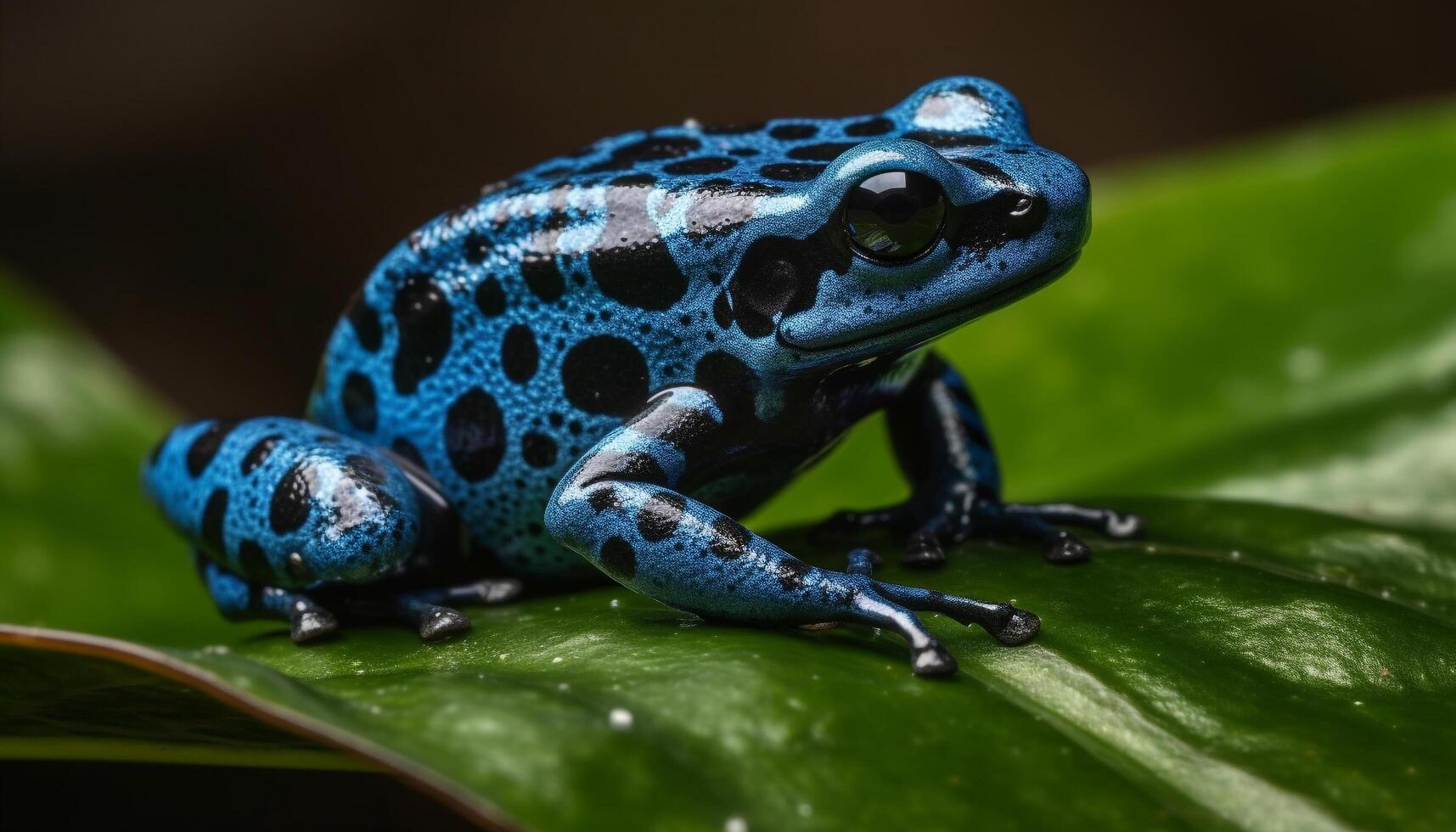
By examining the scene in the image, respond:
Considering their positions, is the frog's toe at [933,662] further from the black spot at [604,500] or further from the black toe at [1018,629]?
the black spot at [604,500]

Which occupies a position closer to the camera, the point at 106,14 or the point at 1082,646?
the point at 1082,646

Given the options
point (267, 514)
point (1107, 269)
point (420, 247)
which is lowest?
point (267, 514)

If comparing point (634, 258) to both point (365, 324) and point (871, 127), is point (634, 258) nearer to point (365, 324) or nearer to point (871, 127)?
point (871, 127)

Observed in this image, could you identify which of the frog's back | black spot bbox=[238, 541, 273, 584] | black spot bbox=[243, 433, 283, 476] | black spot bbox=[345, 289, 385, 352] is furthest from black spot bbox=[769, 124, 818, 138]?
black spot bbox=[238, 541, 273, 584]

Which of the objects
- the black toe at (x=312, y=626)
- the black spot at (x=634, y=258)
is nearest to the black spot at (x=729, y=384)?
the black spot at (x=634, y=258)

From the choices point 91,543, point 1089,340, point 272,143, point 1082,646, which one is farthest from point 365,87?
point 1082,646

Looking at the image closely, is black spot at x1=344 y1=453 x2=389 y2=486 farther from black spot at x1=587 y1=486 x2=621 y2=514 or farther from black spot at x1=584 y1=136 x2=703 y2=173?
black spot at x1=584 y1=136 x2=703 y2=173

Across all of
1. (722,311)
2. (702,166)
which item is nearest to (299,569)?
(722,311)

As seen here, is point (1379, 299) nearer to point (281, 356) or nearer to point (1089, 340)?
point (1089, 340)
